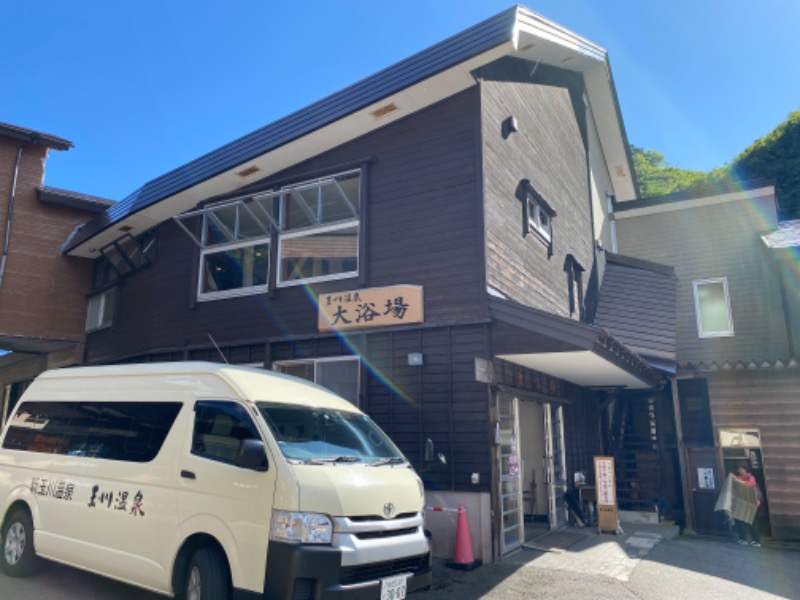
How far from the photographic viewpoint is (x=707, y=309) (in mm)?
14781

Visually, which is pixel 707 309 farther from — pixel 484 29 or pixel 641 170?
pixel 641 170

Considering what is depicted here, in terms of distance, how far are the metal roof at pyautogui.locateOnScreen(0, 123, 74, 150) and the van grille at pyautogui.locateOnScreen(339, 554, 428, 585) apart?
45.7 ft

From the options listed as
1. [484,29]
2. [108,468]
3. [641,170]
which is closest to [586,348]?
[484,29]

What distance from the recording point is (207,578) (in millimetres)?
4652

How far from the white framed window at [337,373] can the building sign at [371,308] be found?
0.54 m

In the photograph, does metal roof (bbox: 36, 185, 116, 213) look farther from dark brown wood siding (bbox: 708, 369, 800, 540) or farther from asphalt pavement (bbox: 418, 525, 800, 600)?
dark brown wood siding (bbox: 708, 369, 800, 540)

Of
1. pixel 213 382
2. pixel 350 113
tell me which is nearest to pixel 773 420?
pixel 350 113

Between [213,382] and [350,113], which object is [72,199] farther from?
[213,382]

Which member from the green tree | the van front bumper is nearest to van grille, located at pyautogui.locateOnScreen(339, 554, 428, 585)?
the van front bumper

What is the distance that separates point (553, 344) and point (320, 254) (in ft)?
14.8

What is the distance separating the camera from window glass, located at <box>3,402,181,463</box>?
5.57 m

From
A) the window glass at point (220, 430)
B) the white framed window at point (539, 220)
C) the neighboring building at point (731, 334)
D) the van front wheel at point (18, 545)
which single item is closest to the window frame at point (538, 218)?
the white framed window at point (539, 220)

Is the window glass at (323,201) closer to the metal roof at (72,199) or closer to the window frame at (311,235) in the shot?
the window frame at (311,235)

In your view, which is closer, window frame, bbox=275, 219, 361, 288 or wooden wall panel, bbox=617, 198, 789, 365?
window frame, bbox=275, 219, 361, 288
